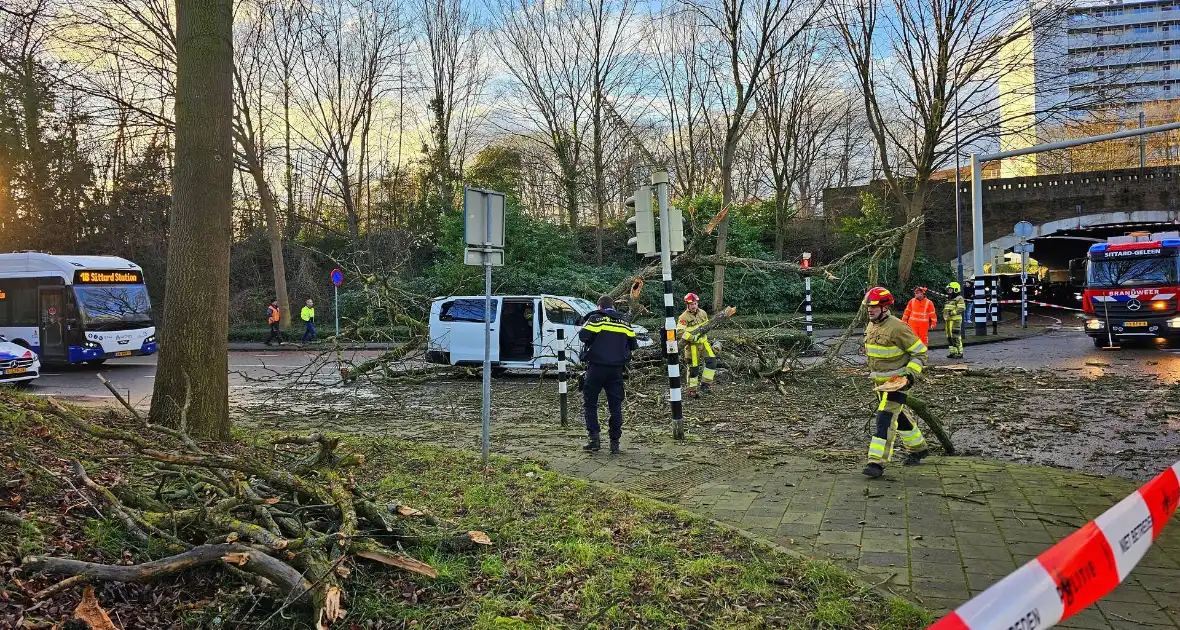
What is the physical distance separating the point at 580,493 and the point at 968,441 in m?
4.66

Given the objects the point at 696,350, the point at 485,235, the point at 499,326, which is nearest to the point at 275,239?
the point at 499,326

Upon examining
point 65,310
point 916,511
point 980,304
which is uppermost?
point 65,310

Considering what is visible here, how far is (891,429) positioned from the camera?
6301mm

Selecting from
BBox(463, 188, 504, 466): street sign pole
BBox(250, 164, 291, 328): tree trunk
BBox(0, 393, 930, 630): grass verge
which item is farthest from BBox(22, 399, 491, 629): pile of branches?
BBox(250, 164, 291, 328): tree trunk

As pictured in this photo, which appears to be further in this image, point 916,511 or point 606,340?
point 606,340

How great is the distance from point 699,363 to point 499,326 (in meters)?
4.33

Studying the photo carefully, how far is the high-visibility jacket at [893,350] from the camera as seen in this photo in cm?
632

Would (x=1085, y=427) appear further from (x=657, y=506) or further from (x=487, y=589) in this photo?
(x=487, y=589)

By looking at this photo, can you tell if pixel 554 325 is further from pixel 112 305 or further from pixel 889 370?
pixel 112 305

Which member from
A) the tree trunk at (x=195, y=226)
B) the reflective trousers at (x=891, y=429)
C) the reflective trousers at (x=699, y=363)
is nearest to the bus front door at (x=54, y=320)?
the tree trunk at (x=195, y=226)

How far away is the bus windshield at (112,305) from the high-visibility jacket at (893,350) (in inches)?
722

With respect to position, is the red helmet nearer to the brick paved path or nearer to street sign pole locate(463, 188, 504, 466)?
the brick paved path

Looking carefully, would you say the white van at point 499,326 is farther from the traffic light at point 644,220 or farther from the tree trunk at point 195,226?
the tree trunk at point 195,226

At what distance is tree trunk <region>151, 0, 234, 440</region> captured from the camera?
6.69 metres
